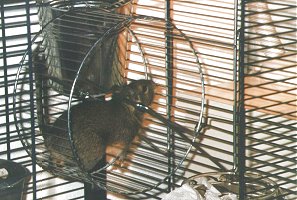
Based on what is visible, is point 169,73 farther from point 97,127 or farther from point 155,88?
point 97,127

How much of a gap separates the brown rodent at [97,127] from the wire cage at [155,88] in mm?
11

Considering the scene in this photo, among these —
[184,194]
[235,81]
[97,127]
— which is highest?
[235,81]

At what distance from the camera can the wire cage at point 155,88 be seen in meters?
1.52

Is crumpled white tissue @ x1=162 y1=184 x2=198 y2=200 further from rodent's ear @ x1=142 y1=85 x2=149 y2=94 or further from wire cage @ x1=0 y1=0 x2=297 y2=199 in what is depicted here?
rodent's ear @ x1=142 y1=85 x2=149 y2=94

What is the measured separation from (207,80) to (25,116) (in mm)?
544

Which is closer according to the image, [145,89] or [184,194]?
[184,194]

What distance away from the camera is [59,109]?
1.84 meters

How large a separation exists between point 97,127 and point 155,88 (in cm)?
21

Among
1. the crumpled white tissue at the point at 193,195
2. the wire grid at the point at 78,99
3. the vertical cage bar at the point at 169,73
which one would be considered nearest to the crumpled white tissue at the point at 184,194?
the crumpled white tissue at the point at 193,195

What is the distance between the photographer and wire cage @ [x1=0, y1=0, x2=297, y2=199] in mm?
1523

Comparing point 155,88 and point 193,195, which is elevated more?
point 155,88

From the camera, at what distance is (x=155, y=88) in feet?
5.54

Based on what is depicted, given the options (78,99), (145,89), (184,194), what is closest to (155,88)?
(145,89)

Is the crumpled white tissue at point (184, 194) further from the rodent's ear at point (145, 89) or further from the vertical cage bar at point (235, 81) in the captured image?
the rodent's ear at point (145, 89)
